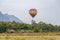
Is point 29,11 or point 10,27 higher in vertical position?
point 29,11

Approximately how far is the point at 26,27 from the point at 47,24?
1122 centimetres

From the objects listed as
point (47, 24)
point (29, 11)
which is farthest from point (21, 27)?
point (47, 24)

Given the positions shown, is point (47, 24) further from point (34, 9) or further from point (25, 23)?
point (34, 9)

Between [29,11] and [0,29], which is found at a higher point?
[29,11]

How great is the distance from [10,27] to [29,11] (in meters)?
7.59

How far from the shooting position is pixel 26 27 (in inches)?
2864

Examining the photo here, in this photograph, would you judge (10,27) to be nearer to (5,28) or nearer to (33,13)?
(5,28)

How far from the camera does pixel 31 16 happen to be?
65.7 m

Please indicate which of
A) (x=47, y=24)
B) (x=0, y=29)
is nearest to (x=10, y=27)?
(x=0, y=29)

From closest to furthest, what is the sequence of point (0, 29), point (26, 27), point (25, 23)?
point (0, 29) → point (26, 27) → point (25, 23)

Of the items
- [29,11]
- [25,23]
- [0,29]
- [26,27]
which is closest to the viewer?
[0,29]

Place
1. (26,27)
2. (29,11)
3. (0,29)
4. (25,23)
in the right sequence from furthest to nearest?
(25,23) < (26,27) < (29,11) < (0,29)

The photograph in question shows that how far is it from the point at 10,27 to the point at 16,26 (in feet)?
7.49

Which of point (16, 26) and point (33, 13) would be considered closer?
point (33, 13)
